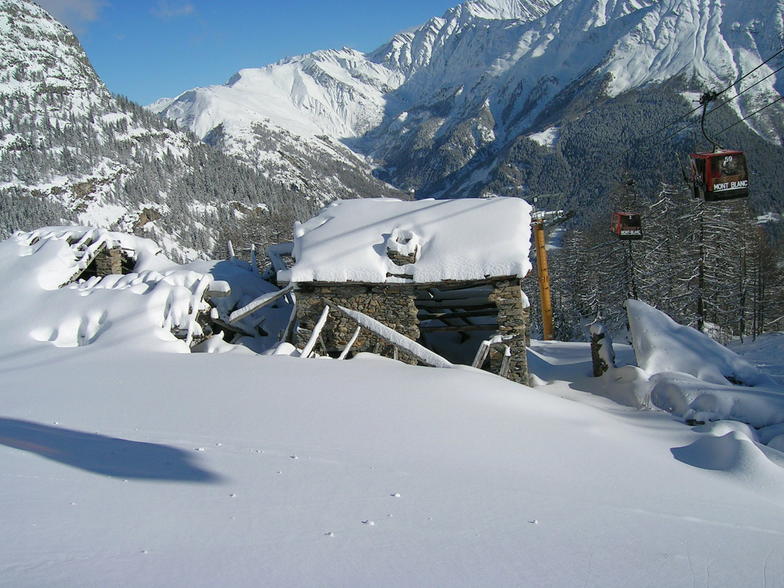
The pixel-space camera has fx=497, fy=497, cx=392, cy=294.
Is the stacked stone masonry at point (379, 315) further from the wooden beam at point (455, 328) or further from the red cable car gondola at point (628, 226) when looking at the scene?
the red cable car gondola at point (628, 226)

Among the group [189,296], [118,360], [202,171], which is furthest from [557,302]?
[202,171]

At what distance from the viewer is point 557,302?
145ft

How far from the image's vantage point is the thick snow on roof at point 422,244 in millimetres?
10234

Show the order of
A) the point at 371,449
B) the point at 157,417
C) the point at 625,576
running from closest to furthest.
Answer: the point at 625,576
the point at 371,449
the point at 157,417

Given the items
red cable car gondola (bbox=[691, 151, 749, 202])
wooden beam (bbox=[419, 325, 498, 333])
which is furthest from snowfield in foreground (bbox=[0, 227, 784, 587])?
red cable car gondola (bbox=[691, 151, 749, 202])

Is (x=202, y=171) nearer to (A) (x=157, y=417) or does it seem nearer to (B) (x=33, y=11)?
(B) (x=33, y=11)

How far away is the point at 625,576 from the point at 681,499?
186 cm

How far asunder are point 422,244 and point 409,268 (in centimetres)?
77

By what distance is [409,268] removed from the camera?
10.4 meters

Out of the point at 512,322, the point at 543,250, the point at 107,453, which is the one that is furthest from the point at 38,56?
the point at 107,453

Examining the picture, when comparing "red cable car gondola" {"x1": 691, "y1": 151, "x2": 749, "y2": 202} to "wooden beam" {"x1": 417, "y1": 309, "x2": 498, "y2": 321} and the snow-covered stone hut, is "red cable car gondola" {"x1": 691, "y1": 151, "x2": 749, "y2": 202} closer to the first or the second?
the snow-covered stone hut

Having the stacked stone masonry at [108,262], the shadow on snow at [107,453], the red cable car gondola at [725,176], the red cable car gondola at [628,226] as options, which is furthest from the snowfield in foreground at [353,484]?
the red cable car gondola at [628,226]

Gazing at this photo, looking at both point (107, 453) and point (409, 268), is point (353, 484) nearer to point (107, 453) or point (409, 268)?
point (107, 453)

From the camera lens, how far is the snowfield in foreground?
2.50 m
